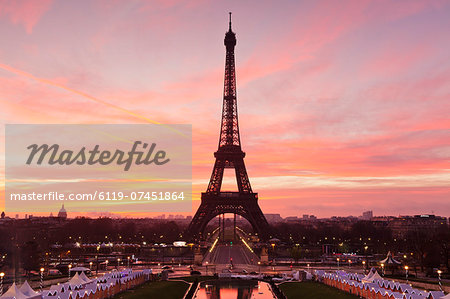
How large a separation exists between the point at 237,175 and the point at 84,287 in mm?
72310

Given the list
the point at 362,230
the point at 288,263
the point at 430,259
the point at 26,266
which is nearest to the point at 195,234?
the point at 288,263

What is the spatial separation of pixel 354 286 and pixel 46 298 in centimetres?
2881

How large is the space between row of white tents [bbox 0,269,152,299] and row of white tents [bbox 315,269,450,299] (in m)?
23.4

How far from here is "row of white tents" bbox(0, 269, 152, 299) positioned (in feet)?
101

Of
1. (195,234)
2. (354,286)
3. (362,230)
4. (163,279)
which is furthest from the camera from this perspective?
(362,230)

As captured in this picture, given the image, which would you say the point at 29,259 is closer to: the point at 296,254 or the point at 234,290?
the point at 234,290

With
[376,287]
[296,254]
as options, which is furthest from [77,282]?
[296,254]

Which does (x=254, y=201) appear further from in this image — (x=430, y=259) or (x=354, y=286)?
(x=354, y=286)

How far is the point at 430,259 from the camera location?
200 feet

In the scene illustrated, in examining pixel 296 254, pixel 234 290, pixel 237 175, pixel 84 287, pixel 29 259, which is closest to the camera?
pixel 84 287

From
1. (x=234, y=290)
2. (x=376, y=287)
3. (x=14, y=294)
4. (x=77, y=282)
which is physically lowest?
(x=234, y=290)

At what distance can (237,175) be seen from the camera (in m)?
109

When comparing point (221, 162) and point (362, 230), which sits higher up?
point (221, 162)

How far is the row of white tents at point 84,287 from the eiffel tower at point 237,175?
169 feet
